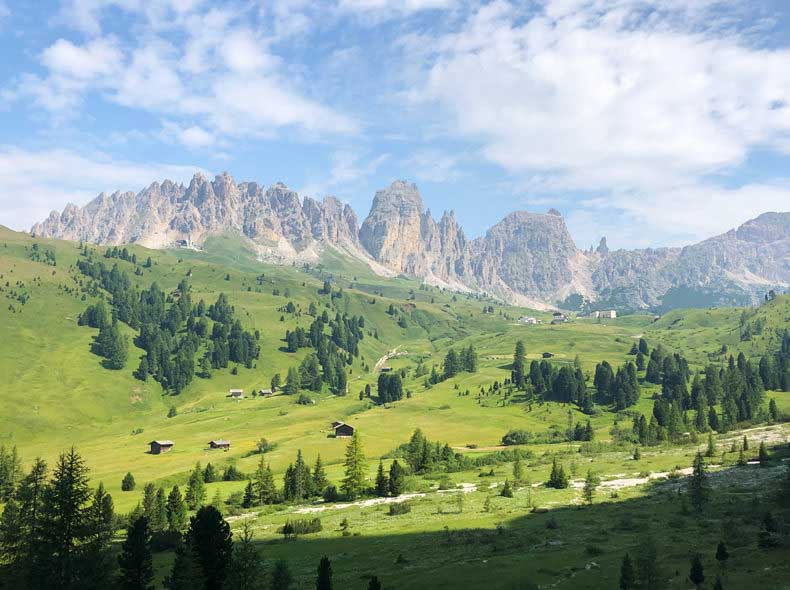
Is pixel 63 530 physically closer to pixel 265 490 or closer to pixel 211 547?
pixel 211 547

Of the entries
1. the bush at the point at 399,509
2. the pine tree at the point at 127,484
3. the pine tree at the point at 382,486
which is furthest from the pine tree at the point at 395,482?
the pine tree at the point at 127,484

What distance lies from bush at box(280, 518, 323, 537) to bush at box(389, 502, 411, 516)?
1173 cm

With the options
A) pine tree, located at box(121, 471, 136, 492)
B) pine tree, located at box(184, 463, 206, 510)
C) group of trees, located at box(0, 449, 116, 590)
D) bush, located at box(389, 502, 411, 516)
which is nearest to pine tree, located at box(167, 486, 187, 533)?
pine tree, located at box(184, 463, 206, 510)

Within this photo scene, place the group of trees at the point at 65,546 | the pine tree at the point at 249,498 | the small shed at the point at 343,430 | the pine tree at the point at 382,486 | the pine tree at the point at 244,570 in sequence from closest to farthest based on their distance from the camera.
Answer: the pine tree at the point at 244,570 < the group of trees at the point at 65,546 < the pine tree at the point at 249,498 < the pine tree at the point at 382,486 < the small shed at the point at 343,430

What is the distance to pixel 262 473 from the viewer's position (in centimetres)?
11400

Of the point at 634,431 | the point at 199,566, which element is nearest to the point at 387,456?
the point at 634,431

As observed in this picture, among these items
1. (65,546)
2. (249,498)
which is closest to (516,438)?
(249,498)

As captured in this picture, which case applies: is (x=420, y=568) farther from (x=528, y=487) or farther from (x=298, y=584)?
(x=528, y=487)

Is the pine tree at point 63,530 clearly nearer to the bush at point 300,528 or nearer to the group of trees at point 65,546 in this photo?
the group of trees at point 65,546

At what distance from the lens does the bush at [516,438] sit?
598 feet

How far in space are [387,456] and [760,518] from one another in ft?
336

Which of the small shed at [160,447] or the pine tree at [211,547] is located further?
the small shed at [160,447]

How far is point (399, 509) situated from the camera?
92.8m

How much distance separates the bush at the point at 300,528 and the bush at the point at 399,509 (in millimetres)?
11733
